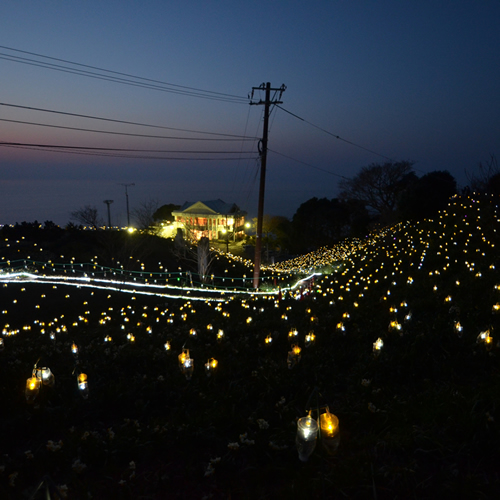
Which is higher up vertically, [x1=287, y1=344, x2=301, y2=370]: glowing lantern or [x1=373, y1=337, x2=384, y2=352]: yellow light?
[x1=373, y1=337, x2=384, y2=352]: yellow light

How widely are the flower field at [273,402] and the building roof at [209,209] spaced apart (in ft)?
116

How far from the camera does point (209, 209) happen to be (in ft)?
147

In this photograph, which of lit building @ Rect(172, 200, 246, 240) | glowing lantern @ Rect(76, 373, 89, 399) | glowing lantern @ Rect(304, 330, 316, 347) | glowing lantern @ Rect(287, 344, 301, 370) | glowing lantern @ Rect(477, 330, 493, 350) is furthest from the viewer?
lit building @ Rect(172, 200, 246, 240)

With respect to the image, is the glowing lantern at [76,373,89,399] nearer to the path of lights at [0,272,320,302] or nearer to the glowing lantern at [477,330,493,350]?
the glowing lantern at [477,330,493,350]

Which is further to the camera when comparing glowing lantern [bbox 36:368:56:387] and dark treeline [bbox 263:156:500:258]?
dark treeline [bbox 263:156:500:258]

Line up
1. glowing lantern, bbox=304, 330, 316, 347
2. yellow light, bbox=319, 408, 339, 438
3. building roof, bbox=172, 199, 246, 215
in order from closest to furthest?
yellow light, bbox=319, 408, 339, 438 → glowing lantern, bbox=304, 330, 316, 347 → building roof, bbox=172, 199, 246, 215

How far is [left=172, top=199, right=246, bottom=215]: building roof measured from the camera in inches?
1767

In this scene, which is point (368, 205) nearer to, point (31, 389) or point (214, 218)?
point (214, 218)

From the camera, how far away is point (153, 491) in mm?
3264

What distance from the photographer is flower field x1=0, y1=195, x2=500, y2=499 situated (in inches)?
128

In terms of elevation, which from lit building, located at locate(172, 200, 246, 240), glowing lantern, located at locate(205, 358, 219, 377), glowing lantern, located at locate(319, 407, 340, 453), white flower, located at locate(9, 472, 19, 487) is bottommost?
lit building, located at locate(172, 200, 246, 240)

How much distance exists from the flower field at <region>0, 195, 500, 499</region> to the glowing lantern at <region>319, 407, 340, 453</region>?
1.6 inches

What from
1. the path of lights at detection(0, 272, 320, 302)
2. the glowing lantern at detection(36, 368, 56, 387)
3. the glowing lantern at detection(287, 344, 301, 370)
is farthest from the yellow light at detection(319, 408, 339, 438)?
the path of lights at detection(0, 272, 320, 302)

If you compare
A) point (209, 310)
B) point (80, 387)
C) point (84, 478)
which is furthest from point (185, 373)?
point (209, 310)
